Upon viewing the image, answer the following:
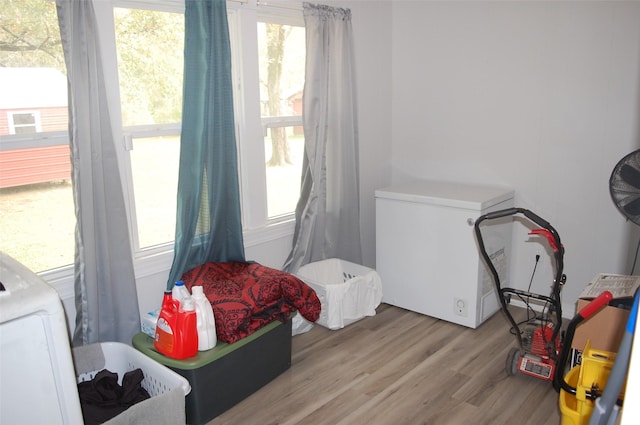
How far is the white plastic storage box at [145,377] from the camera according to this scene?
1811mm

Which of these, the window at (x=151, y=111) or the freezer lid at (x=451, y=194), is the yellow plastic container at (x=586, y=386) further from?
the window at (x=151, y=111)

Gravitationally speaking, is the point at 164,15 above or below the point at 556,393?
above

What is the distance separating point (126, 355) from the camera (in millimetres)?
2260

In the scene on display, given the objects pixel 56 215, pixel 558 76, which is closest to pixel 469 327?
pixel 558 76

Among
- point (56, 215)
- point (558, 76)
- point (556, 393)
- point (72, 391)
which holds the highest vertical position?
point (558, 76)

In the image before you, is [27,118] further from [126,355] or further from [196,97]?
[126,355]

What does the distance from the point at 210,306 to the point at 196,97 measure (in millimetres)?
1037

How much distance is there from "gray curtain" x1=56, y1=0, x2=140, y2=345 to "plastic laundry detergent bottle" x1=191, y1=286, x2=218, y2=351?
0.39m

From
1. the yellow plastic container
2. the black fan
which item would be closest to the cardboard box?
the black fan

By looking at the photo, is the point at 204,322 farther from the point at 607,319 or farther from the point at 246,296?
the point at 607,319

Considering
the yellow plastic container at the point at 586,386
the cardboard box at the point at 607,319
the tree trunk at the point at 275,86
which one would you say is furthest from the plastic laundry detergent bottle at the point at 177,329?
the cardboard box at the point at 607,319

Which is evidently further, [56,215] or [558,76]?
[558,76]

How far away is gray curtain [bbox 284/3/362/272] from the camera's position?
3143 millimetres

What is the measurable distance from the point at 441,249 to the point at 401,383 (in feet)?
3.03
